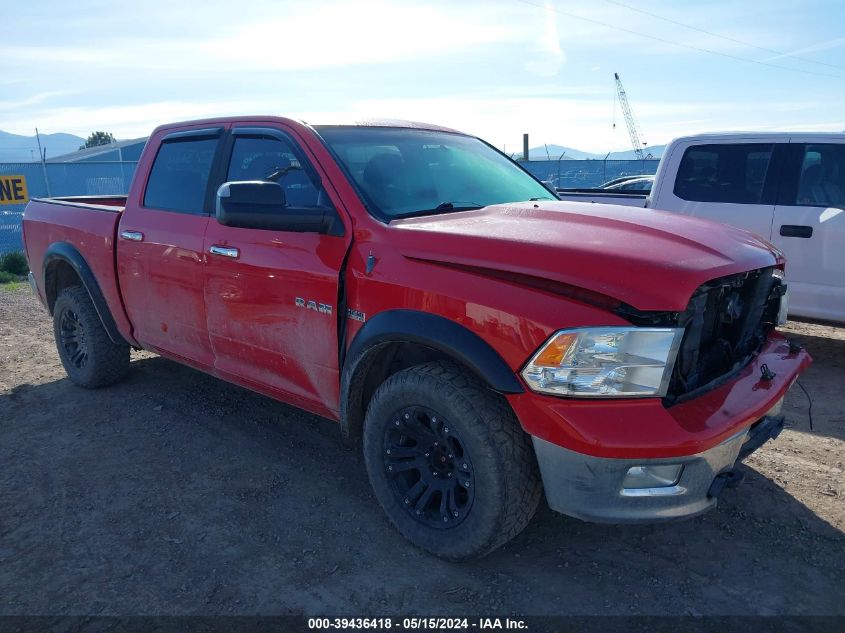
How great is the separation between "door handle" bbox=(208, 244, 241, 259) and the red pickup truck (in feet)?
0.04

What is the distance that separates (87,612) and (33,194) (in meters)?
13.4

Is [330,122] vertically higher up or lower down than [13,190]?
higher up

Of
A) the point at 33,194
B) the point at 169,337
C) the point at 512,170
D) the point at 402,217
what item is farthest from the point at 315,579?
the point at 33,194

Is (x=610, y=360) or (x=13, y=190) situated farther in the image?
(x=13, y=190)

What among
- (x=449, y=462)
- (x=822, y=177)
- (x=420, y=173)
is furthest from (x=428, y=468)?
(x=822, y=177)

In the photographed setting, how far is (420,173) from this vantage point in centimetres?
353

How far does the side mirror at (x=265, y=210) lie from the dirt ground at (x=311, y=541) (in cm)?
143

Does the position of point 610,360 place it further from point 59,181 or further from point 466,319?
point 59,181

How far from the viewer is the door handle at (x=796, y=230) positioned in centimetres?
548

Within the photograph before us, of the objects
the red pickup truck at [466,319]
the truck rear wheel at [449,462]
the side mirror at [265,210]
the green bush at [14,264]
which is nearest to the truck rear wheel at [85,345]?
the red pickup truck at [466,319]

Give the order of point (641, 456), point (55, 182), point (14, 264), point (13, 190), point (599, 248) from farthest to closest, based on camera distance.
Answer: point (55, 182) → point (13, 190) → point (14, 264) → point (599, 248) → point (641, 456)

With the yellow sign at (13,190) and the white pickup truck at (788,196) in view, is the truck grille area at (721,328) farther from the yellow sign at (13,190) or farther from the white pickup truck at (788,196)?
the yellow sign at (13,190)

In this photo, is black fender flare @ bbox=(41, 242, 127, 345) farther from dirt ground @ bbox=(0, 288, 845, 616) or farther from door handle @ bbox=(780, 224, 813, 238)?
door handle @ bbox=(780, 224, 813, 238)

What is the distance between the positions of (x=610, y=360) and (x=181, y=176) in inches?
121
